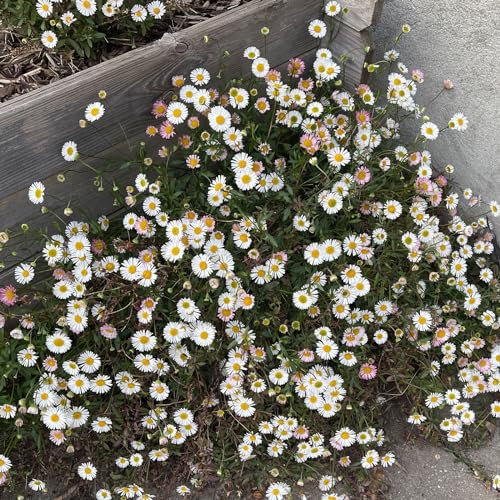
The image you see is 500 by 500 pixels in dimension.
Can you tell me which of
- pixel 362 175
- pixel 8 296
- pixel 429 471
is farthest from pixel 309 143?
pixel 429 471

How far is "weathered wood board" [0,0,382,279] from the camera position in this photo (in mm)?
2064

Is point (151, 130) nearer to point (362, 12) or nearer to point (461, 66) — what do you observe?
point (362, 12)

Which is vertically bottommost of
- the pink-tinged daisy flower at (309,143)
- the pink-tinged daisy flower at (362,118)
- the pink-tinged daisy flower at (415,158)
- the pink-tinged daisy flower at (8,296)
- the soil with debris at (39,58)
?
the pink-tinged daisy flower at (8,296)

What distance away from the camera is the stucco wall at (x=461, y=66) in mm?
2521


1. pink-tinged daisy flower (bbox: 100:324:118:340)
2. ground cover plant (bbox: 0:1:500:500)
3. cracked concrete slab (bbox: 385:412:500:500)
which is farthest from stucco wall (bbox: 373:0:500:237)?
pink-tinged daisy flower (bbox: 100:324:118:340)

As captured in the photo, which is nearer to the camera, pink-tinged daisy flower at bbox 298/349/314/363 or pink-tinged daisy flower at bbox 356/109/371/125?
pink-tinged daisy flower at bbox 298/349/314/363

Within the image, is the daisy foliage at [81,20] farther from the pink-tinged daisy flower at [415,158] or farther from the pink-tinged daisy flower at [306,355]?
the pink-tinged daisy flower at [306,355]

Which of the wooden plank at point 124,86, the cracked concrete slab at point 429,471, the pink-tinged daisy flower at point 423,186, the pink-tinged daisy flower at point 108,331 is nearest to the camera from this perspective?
the wooden plank at point 124,86

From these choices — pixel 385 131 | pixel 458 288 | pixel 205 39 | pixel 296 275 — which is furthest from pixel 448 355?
pixel 205 39

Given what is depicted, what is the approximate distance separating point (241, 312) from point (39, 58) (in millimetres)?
1217

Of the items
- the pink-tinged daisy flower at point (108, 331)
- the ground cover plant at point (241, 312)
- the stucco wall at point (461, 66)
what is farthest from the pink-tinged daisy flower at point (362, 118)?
the pink-tinged daisy flower at point (108, 331)

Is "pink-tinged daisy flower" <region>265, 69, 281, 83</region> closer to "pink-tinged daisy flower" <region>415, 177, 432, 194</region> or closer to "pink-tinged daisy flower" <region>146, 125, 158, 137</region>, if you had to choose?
"pink-tinged daisy flower" <region>146, 125, 158, 137</region>

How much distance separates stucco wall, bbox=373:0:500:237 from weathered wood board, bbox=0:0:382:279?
306 millimetres

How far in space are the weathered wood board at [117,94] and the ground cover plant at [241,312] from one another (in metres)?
0.07
